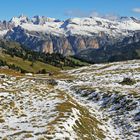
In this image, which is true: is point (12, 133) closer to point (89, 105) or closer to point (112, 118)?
point (112, 118)

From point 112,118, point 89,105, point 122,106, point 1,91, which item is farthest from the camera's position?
point 1,91

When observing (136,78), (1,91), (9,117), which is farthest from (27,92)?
(136,78)

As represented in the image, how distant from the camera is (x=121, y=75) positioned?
3063 inches

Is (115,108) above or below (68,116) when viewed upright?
below

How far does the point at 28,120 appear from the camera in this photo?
115 feet

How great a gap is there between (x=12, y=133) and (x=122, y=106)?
1792 centimetres

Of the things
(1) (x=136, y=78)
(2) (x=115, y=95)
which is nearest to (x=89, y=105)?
(2) (x=115, y=95)

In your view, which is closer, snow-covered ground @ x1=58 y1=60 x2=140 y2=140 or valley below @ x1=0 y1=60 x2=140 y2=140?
valley below @ x1=0 y1=60 x2=140 y2=140

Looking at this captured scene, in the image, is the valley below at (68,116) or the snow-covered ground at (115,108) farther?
the snow-covered ground at (115,108)

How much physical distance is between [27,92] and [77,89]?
11137mm

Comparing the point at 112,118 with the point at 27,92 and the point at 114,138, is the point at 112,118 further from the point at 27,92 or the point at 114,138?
the point at 27,92

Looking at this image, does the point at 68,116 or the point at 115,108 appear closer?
the point at 68,116

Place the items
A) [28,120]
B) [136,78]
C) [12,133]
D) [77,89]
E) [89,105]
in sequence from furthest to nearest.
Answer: [136,78]
[77,89]
[89,105]
[28,120]
[12,133]

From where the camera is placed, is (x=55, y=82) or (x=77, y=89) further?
(x=55, y=82)
